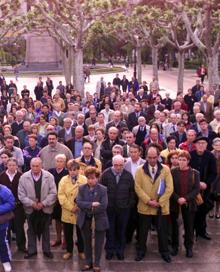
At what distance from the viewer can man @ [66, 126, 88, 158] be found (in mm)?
10281

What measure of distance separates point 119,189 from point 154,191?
1.86 ft

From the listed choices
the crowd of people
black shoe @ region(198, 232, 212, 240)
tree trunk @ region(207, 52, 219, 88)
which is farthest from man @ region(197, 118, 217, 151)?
tree trunk @ region(207, 52, 219, 88)

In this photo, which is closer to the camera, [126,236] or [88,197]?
[88,197]

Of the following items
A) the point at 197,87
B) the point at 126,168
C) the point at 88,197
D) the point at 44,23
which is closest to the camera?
the point at 88,197

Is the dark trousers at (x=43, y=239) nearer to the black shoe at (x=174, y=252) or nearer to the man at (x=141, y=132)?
the black shoe at (x=174, y=252)

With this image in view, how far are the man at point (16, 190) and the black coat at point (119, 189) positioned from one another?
147 cm

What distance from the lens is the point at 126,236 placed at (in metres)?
8.48

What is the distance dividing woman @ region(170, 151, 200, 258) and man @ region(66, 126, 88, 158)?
296 centimetres

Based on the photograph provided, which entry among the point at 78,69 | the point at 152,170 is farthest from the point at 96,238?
the point at 78,69

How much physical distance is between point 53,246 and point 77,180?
4.96 ft

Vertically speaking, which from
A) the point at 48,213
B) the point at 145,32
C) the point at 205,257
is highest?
the point at 145,32

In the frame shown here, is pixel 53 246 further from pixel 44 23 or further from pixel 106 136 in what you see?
pixel 44 23

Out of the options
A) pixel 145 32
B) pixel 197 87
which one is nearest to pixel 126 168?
pixel 197 87

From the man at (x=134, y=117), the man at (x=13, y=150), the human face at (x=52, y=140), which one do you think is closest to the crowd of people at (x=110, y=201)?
the man at (x=13, y=150)
